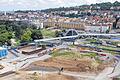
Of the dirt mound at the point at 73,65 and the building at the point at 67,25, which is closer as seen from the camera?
the dirt mound at the point at 73,65

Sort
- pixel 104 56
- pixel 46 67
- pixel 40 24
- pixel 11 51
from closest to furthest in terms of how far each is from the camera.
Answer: pixel 46 67 → pixel 104 56 → pixel 11 51 → pixel 40 24

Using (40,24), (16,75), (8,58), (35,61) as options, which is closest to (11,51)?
(8,58)

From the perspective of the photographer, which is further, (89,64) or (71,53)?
(71,53)

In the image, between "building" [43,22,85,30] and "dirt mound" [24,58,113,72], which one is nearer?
"dirt mound" [24,58,113,72]

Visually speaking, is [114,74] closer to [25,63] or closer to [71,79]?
[71,79]

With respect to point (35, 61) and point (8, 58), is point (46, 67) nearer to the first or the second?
point (35, 61)

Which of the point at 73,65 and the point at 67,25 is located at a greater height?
the point at 67,25

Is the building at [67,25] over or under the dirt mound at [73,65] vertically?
over

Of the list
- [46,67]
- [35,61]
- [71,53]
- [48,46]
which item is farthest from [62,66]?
[48,46]

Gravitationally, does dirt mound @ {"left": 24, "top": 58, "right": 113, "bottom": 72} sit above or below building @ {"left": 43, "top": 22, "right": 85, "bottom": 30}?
below

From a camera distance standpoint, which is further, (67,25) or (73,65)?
(67,25)

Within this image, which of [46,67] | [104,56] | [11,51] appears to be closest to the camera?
[46,67]
